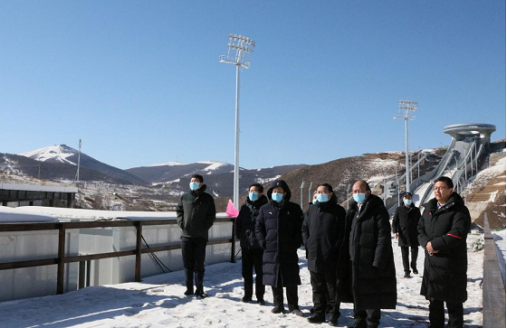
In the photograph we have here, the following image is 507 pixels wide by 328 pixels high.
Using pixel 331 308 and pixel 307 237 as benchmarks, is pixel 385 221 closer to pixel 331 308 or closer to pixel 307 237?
pixel 307 237

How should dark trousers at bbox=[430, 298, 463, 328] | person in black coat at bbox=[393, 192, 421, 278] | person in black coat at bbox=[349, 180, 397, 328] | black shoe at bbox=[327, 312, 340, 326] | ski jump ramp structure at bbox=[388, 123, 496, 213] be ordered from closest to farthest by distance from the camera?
1. dark trousers at bbox=[430, 298, 463, 328]
2. person in black coat at bbox=[349, 180, 397, 328]
3. black shoe at bbox=[327, 312, 340, 326]
4. person in black coat at bbox=[393, 192, 421, 278]
5. ski jump ramp structure at bbox=[388, 123, 496, 213]

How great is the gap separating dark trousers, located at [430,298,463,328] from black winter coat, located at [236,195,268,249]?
266 cm

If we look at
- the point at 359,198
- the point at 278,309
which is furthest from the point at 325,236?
the point at 278,309

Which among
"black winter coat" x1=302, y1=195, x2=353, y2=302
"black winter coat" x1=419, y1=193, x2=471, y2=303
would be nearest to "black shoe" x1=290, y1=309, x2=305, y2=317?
"black winter coat" x1=302, y1=195, x2=353, y2=302

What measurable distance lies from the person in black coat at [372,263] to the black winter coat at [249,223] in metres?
1.97

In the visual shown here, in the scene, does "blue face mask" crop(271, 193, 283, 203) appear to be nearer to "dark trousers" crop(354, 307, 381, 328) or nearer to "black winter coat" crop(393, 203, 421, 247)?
"dark trousers" crop(354, 307, 381, 328)

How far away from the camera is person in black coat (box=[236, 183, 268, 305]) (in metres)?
6.86

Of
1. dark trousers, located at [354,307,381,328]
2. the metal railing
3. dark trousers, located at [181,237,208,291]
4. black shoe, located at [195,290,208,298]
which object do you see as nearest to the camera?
dark trousers, located at [354,307,381,328]

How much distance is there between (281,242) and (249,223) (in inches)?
34.6

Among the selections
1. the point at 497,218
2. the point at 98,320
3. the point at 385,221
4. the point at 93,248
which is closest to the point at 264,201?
the point at 385,221

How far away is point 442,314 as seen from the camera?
5082 mm

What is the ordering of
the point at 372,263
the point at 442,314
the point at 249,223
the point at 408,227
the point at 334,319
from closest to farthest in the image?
the point at 442,314 → the point at 372,263 → the point at 334,319 → the point at 249,223 → the point at 408,227

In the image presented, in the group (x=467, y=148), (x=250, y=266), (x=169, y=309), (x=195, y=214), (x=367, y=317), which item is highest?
(x=467, y=148)

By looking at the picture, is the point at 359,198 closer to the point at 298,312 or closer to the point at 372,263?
the point at 372,263
